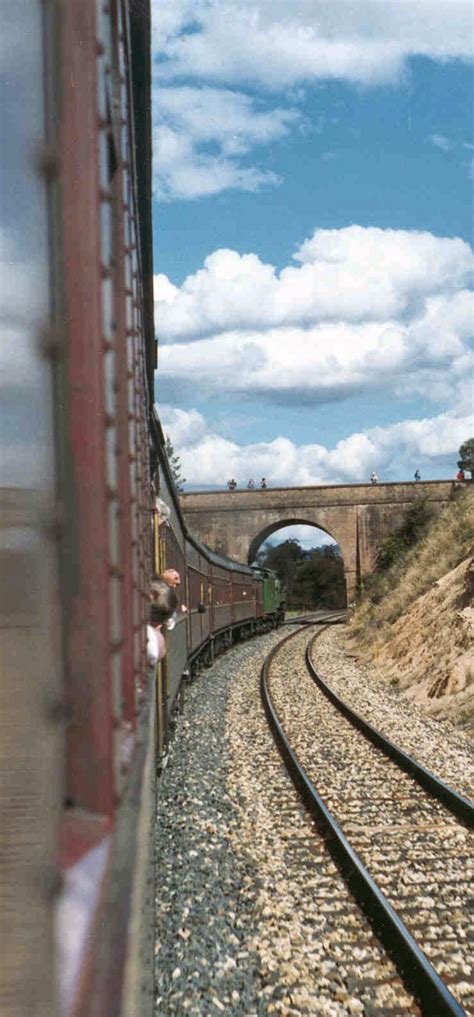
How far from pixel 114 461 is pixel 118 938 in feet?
2.72

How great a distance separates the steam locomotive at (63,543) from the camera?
3.34ft

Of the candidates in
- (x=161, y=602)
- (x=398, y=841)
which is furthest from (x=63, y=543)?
(x=398, y=841)

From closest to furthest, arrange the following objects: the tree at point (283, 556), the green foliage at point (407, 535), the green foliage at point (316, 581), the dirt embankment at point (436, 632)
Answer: the dirt embankment at point (436, 632) < the green foliage at point (407, 535) < the green foliage at point (316, 581) < the tree at point (283, 556)

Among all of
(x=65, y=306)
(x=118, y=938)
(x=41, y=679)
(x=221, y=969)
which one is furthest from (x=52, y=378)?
(x=221, y=969)

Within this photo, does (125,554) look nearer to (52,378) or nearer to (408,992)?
(52,378)

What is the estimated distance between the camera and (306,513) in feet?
173

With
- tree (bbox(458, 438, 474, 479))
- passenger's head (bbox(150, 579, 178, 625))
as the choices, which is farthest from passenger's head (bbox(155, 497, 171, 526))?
tree (bbox(458, 438, 474, 479))

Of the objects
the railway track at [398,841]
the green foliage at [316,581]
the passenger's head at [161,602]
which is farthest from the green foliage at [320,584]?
the passenger's head at [161,602]

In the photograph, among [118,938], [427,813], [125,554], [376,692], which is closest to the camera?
[118,938]

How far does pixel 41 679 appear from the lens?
3.61 feet

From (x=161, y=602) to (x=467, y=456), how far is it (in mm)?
48216

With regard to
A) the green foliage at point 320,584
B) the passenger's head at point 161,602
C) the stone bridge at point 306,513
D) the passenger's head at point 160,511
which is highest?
the stone bridge at point 306,513

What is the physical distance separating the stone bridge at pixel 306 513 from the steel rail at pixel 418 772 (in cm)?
A: 3910

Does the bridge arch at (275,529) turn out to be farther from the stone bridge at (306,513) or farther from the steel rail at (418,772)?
the steel rail at (418,772)
